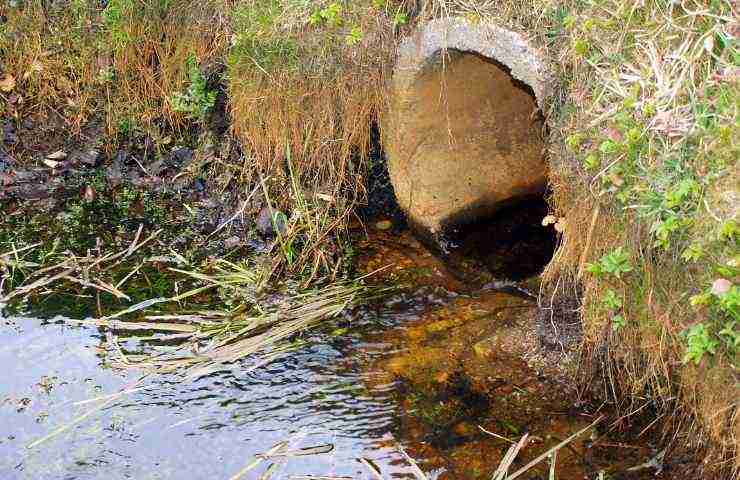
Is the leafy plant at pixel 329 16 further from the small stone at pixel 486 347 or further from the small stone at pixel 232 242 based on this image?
the small stone at pixel 486 347

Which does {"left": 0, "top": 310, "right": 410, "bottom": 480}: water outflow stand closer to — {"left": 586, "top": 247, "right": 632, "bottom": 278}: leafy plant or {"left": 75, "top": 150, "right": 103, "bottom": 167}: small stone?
{"left": 586, "top": 247, "right": 632, "bottom": 278}: leafy plant

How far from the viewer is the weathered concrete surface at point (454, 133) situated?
5.98 m

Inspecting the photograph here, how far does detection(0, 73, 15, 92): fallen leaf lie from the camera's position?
795 centimetres

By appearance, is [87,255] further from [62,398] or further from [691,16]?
[691,16]

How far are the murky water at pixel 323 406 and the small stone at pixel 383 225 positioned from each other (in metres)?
1.13

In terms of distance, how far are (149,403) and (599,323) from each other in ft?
8.08

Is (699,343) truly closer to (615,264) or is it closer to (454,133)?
(615,264)

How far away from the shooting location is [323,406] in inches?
198

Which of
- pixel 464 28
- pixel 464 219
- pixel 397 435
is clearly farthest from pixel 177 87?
pixel 397 435

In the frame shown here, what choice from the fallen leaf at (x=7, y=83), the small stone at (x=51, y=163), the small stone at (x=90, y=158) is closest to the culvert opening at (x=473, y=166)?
the small stone at (x=90, y=158)

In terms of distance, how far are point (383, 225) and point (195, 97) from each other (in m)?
1.88

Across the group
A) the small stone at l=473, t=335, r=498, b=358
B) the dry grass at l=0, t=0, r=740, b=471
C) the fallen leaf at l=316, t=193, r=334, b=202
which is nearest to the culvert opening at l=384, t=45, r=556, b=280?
the dry grass at l=0, t=0, r=740, b=471

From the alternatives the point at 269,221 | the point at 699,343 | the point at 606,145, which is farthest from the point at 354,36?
the point at 699,343

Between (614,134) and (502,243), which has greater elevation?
(614,134)
